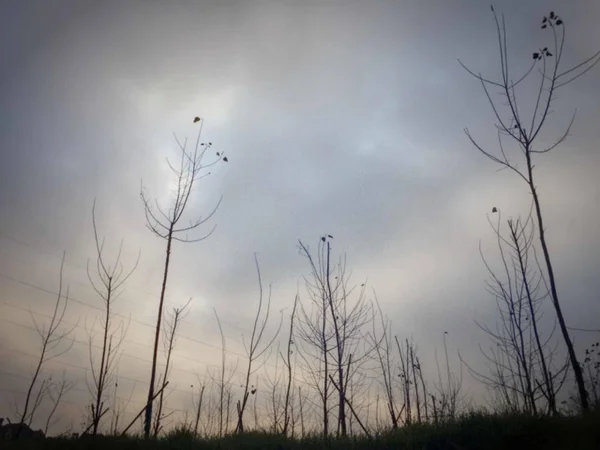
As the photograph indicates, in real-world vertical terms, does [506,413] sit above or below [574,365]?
below

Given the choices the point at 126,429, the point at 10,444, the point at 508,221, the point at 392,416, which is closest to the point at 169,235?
the point at 126,429

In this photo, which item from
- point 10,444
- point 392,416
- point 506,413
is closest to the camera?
point 506,413

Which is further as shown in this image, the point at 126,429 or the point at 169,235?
the point at 169,235

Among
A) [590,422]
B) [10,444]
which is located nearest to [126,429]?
[10,444]

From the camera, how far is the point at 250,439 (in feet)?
32.9

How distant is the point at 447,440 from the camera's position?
6805mm

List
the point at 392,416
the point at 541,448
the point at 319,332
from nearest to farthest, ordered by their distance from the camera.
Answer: the point at 541,448, the point at 392,416, the point at 319,332

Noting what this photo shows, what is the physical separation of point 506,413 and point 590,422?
5.10 feet

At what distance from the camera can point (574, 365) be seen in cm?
705

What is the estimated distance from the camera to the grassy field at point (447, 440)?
6.02 meters

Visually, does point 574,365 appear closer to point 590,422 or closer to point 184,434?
point 590,422

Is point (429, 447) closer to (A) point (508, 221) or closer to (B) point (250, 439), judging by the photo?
(B) point (250, 439)

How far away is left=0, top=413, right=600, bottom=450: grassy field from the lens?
6.02 meters

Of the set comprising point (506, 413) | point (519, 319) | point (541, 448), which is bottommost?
point (541, 448)
